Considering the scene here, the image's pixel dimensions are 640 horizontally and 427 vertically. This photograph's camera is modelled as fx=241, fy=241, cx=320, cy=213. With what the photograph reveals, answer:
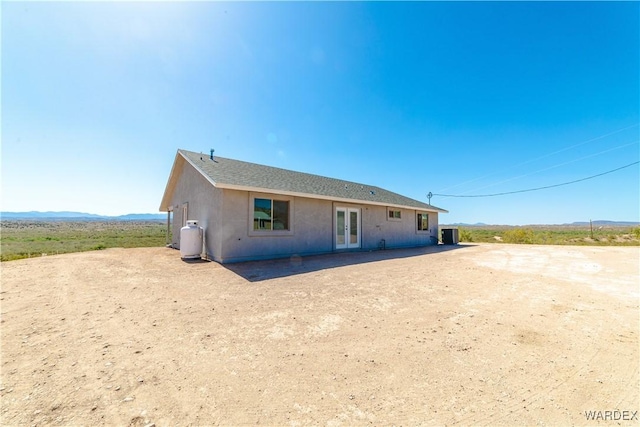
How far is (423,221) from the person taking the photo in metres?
17.9

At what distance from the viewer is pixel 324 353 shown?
2893 mm

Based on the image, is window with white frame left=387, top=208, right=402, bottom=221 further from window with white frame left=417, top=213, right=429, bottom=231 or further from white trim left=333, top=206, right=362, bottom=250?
white trim left=333, top=206, right=362, bottom=250

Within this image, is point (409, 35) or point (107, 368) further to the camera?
point (409, 35)

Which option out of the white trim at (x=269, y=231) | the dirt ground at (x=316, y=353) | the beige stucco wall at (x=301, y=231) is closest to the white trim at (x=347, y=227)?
the beige stucco wall at (x=301, y=231)

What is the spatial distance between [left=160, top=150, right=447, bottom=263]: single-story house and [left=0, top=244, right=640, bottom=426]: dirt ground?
10.3ft

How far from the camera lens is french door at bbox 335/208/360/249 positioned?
1216 cm

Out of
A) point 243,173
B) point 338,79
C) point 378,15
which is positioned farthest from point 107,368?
point 338,79

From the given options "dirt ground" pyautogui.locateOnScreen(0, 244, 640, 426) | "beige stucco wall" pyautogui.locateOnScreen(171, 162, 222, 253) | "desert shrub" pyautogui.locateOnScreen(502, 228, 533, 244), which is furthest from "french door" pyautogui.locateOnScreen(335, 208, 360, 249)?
"desert shrub" pyautogui.locateOnScreen(502, 228, 533, 244)

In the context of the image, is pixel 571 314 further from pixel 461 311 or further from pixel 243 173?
pixel 243 173

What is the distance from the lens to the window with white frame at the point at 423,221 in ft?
57.6

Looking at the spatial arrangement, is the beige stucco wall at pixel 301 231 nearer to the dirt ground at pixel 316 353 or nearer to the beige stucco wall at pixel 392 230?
the beige stucco wall at pixel 392 230

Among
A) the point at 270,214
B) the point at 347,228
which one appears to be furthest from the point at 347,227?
the point at 270,214

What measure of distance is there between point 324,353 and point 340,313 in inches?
51.6

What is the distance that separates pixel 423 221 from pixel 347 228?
8266 mm
